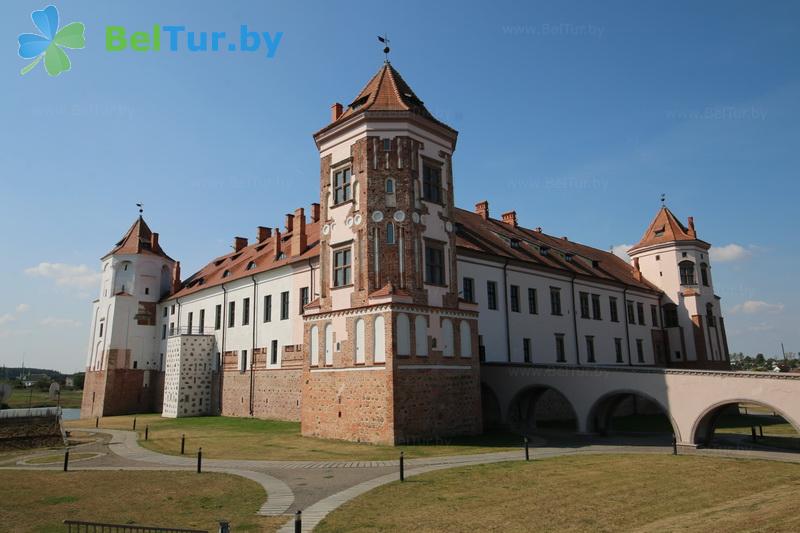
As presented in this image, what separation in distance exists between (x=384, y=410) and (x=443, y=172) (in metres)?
11.8

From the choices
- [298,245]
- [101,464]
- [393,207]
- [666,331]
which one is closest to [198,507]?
Answer: [101,464]

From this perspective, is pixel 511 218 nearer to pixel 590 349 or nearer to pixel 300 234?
pixel 590 349

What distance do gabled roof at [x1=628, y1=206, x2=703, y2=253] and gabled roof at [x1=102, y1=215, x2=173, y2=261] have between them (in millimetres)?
45406

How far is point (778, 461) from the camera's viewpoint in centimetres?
1736

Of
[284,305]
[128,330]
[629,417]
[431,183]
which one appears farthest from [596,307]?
[128,330]

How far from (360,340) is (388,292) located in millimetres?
2512

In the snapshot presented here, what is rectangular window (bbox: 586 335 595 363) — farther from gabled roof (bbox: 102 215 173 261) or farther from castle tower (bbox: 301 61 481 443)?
gabled roof (bbox: 102 215 173 261)

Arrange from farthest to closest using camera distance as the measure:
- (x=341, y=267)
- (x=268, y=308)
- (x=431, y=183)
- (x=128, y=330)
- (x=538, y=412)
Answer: (x=128, y=330) < (x=268, y=308) < (x=538, y=412) < (x=431, y=183) < (x=341, y=267)

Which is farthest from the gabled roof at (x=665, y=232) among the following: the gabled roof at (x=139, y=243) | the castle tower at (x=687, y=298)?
the gabled roof at (x=139, y=243)

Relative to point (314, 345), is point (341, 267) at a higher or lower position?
higher

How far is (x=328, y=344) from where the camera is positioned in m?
24.4

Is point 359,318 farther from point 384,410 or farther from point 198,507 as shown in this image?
point 198,507

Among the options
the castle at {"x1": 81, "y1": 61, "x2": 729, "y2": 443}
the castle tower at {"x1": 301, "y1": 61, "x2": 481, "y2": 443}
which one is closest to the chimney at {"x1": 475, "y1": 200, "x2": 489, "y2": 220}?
the castle at {"x1": 81, "y1": 61, "x2": 729, "y2": 443}

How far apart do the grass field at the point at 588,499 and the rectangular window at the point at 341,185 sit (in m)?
13.8
